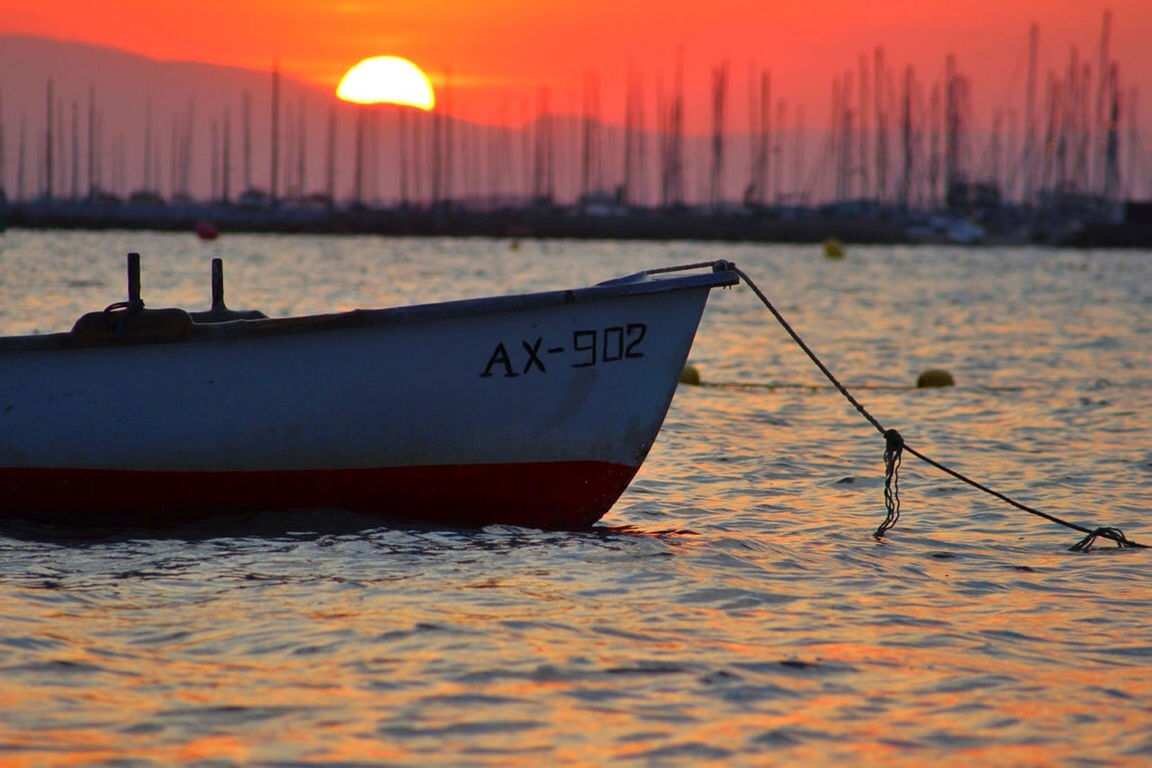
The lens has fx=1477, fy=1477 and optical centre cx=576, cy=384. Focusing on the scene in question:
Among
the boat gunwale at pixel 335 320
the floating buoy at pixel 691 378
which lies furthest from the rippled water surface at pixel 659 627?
the floating buoy at pixel 691 378

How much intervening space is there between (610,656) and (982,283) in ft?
180

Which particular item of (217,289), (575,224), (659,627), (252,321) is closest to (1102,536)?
(659,627)

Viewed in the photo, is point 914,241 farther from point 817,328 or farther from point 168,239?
point 817,328

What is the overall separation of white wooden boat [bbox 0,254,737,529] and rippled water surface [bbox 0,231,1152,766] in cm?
32

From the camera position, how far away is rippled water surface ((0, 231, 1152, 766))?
5.58 m

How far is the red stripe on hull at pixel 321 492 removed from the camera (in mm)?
9547

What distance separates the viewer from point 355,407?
941 centimetres

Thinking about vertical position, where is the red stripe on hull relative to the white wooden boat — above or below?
below

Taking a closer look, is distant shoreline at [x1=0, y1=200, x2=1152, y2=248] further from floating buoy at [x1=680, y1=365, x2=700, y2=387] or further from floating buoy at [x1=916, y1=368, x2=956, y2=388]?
floating buoy at [x1=680, y1=365, x2=700, y2=387]

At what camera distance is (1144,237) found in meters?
100

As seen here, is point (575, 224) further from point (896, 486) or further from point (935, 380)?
point (896, 486)

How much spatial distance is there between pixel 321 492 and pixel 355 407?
2.18 ft

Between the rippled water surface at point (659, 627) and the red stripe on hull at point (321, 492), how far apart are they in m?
0.20

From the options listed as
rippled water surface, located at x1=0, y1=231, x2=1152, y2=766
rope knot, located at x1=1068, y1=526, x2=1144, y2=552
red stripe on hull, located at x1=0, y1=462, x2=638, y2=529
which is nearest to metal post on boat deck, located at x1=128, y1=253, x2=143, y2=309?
red stripe on hull, located at x1=0, y1=462, x2=638, y2=529
